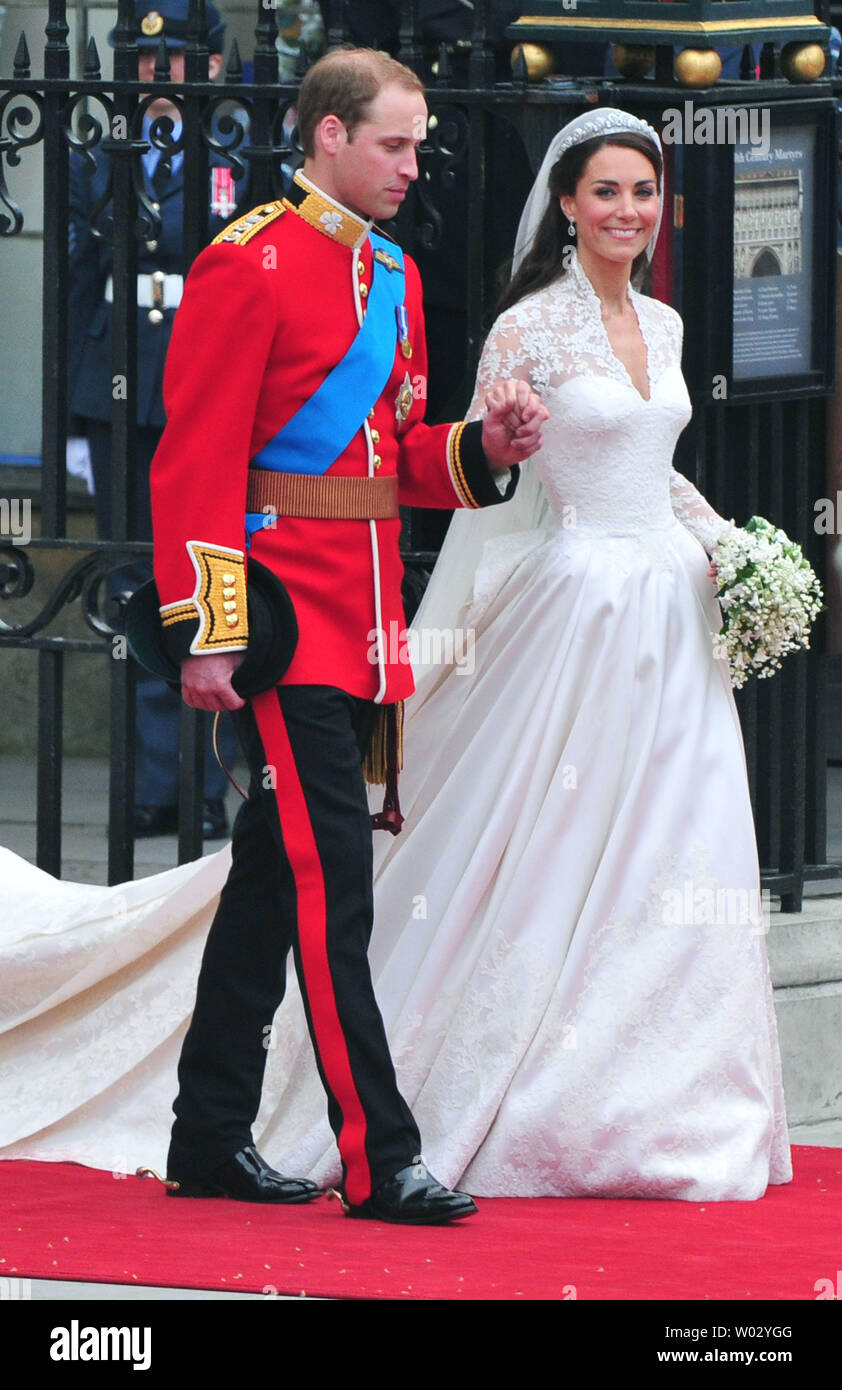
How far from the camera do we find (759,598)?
5070 mm

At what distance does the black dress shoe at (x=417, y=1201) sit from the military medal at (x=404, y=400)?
1.31 m

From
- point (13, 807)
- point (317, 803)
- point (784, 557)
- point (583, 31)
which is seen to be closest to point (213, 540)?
point (317, 803)

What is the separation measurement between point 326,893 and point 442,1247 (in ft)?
2.03

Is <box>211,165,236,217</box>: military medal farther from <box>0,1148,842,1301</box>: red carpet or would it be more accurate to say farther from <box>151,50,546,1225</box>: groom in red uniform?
<box>0,1148,842,1301</box>: red carpet

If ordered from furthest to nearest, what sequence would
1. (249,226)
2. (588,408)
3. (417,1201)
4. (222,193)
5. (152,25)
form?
(222,193)
(152,25)
(588,408)
(249,226)
(417,1201)

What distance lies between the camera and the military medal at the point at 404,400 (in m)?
4.84

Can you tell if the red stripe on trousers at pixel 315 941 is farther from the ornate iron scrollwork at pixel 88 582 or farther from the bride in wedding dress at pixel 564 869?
the ornate iron scrollwork at pixel 88 582

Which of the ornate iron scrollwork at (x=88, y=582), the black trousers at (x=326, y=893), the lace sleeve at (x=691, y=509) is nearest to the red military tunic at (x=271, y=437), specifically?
the black trousers at (x=326, y=893)

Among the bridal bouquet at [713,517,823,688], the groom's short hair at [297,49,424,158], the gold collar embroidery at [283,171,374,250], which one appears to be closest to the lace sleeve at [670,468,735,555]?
the bridal bouquet at [713,517,823,688]

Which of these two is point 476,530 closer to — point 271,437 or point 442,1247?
point 271,437

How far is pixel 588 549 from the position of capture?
5.22m

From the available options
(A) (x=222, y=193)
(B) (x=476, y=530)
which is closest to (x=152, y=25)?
(A) (x=222, y=193)

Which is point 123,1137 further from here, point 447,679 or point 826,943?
point 826,943
